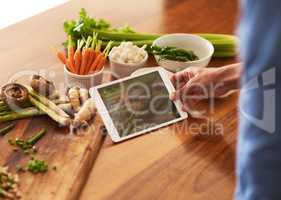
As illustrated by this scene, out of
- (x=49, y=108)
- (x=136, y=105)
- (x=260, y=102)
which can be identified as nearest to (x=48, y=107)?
(x=49, y=108)

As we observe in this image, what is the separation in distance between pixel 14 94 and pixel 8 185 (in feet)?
0.94

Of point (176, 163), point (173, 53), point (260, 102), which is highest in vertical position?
point (260, 102)

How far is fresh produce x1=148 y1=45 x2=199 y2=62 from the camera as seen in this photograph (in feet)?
Result: 4.64

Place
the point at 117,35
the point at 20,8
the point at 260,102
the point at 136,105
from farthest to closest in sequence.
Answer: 1. the point at 20,8
2. the point at 117,35
3. the point at 136,105
4. the point at 260,102

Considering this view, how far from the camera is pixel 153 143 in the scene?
3.92 feet

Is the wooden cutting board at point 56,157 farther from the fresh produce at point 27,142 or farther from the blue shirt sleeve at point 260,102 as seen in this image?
the blue shirt sleeve at point 260,102

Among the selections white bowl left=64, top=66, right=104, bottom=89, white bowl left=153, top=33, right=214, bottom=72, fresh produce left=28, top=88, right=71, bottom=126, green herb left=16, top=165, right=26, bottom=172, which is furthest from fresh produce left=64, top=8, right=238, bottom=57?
green herb left=16, top=165, right=26, bottom=172

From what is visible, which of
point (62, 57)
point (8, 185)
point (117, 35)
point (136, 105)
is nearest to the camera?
point (8, 185)

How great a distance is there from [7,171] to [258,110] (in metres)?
0.58

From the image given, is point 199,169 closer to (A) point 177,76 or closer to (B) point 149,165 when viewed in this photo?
(B) point 149,165

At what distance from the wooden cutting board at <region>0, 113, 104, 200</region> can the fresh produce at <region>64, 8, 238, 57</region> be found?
1.08 feet

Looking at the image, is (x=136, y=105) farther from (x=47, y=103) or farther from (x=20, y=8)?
(x=20, y=8)

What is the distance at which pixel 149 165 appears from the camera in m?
1.13

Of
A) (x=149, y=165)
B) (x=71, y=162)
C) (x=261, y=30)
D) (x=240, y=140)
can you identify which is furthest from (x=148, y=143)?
(x=261, y=30)
